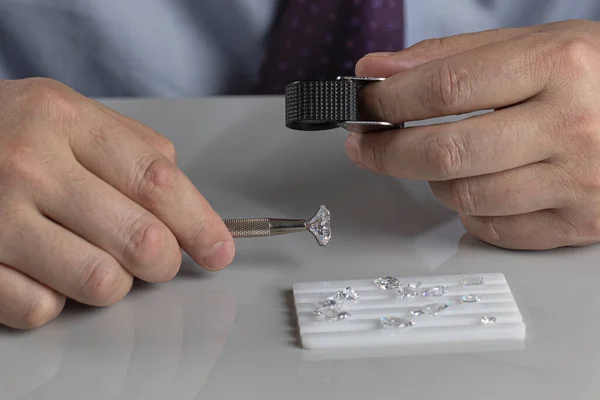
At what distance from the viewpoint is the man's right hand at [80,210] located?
2.19 feet

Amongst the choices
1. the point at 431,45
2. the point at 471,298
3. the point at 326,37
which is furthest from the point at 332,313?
the point at 326,37

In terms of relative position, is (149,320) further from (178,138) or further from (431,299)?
(178,138)

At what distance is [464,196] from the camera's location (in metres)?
0.82

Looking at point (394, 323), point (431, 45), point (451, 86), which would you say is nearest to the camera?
point (394, 323)

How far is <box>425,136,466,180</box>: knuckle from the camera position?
30.5 inches

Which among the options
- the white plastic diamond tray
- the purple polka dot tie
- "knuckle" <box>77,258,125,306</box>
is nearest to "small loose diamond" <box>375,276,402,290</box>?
the white plastic diamond tray

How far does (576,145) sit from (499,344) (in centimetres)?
26

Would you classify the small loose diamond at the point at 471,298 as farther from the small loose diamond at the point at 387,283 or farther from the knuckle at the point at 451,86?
the knuckle at the point at 451,86

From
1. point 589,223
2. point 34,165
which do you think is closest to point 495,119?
point 589,223

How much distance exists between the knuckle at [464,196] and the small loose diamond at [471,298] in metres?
0.14

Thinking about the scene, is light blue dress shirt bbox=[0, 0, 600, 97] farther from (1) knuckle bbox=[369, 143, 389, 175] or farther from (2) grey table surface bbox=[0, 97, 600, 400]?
(1) knuckle bbox=[369, 143, 389, 175]

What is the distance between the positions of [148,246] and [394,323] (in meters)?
0.22

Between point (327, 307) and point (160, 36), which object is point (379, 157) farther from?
point (160, 36)

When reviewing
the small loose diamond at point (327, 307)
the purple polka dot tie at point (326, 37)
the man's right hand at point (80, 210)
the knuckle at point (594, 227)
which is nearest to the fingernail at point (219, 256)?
the man's right hand at point (80, 210)
